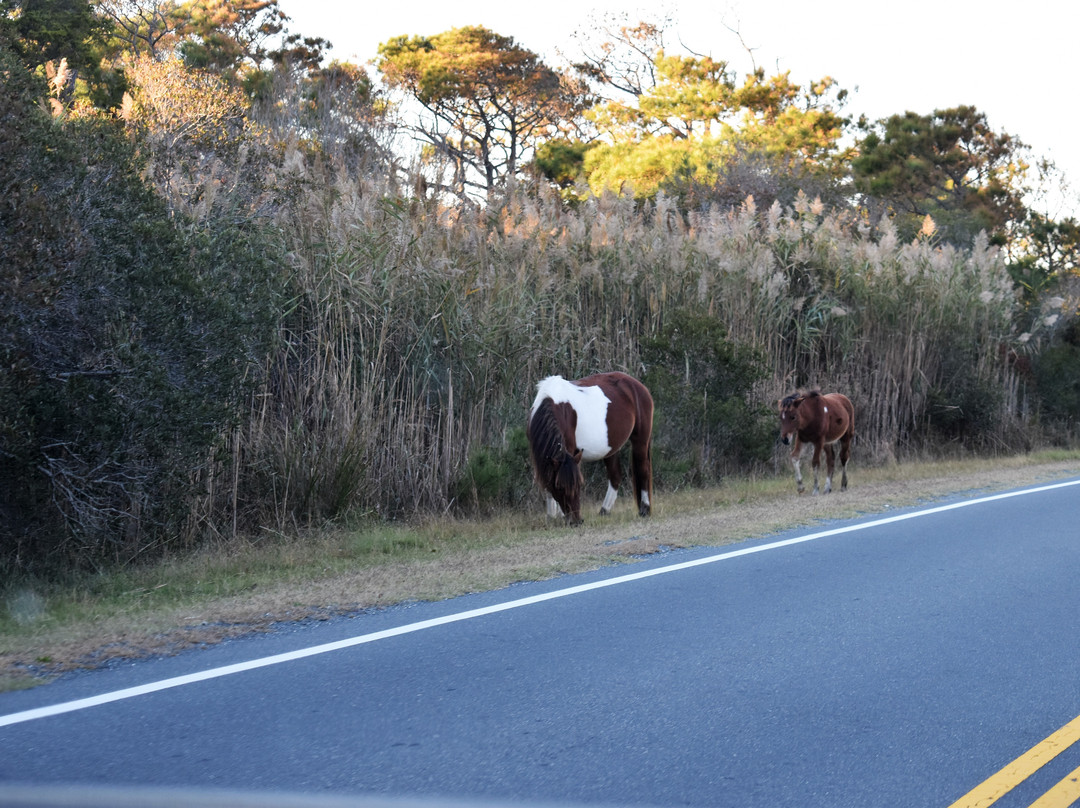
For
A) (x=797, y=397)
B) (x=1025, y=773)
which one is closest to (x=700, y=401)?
(x=797, y=397)

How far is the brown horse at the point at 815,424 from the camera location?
1492 cm

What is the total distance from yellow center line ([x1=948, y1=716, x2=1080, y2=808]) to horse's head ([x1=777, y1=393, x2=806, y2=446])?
9.79m

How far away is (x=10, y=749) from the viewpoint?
15.0 ft

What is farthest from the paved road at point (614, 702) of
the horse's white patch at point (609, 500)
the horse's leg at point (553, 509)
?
the horse's white patch at point (609, 500)

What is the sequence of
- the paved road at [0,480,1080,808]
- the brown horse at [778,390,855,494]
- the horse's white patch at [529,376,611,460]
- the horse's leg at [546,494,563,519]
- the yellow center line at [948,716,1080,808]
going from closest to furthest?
the yellow center line at [948,716,1080,808]
the paved road at [0,480,1080,808]
the horse's white patch at [529,376,611,460]
the horse's leg at [546,494,563,519]
the brown horse at [778,390,855,494]

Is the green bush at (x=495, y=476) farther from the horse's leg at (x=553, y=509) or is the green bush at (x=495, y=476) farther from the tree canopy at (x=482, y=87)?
the tree canopy at (x=482, y=87)

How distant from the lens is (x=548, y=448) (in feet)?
37.9

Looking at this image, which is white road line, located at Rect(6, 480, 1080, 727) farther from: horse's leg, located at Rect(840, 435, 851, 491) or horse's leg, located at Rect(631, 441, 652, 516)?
horse's leg, located at Rect(840, 435, 851, 491)

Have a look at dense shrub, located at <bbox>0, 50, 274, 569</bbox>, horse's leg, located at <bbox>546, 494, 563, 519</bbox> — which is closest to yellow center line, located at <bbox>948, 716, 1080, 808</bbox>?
dense shrub, located at <bbox>0, 50, 274, 569</bbox>

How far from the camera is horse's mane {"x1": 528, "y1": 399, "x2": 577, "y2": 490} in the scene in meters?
11.6

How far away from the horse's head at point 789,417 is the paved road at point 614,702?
644cm

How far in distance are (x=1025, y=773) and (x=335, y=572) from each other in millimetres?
6019

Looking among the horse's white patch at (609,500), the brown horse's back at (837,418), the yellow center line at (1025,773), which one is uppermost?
the brown horse's back at (837,418)

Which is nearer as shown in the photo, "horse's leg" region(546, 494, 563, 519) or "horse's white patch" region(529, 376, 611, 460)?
"horse's white patch" region(529, 376, 611, 460)
